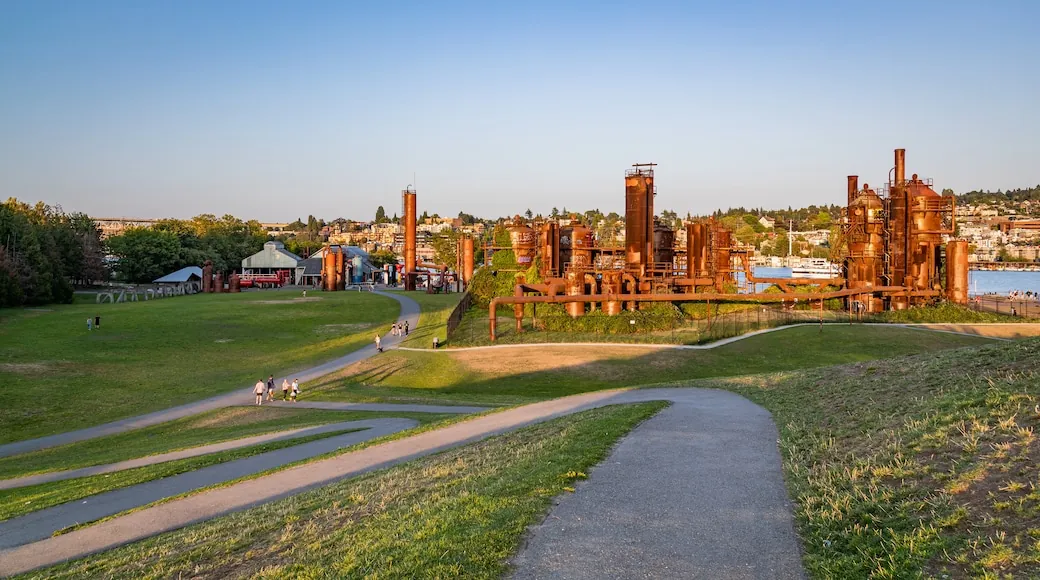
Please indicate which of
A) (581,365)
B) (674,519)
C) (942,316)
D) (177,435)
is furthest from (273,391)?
(942,316)

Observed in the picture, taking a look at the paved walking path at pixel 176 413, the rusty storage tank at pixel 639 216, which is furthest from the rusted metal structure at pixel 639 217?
the paved walking path at pixel 176 413

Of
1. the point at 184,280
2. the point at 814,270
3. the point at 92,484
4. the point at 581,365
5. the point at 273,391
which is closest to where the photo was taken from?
the point at 92,484

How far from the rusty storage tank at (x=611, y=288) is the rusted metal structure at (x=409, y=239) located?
160 feet

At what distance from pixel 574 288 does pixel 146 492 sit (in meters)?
46.3

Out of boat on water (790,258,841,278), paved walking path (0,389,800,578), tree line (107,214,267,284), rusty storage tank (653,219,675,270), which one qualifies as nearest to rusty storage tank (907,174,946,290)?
rusty storage tank (653,219,675,270)

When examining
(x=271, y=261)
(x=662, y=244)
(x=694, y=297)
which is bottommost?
(x=694, y=297)

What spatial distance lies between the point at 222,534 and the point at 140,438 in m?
17.8

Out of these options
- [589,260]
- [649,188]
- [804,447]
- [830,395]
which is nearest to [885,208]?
[649,188]

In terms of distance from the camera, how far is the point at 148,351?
154 ft

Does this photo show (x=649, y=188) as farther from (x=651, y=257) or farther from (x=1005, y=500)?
(x=1005, y=500)

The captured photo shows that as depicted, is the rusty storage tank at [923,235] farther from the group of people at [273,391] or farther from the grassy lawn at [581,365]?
the group of people at [273,391]

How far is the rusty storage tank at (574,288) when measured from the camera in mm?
59812

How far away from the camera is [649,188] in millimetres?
64375

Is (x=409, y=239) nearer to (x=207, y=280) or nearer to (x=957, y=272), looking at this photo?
(x=207, y=280)
